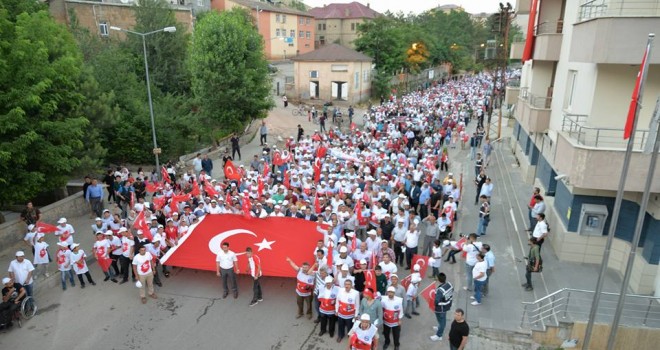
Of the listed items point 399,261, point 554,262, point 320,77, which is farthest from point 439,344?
point 320,77

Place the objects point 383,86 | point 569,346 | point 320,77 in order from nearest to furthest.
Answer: point 569,346
point 320,77
point 383,86

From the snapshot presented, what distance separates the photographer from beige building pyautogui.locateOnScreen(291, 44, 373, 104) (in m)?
44.8

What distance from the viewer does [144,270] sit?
10789 millimetres

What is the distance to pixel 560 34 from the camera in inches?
641

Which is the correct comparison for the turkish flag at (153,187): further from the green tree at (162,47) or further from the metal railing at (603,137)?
the green tree at (162,47)

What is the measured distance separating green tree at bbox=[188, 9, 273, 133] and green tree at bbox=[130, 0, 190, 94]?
650 cm

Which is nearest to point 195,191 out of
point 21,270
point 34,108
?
point 34,108

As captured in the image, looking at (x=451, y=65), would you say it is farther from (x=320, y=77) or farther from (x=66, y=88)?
(x=66, y=88)

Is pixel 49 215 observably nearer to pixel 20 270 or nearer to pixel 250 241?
pixel 20 270

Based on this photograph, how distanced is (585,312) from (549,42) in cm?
1048

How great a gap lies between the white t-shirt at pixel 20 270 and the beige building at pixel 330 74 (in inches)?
1465

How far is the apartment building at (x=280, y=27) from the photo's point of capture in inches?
2469

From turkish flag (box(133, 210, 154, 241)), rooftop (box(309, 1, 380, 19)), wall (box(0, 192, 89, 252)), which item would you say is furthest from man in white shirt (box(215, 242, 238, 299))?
rooftop (box(309, 1, 380, 19))

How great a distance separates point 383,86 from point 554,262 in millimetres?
39503
